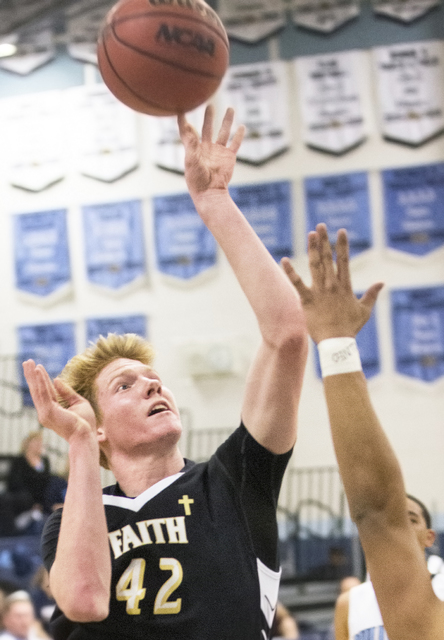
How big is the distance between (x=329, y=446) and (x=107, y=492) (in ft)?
18.2

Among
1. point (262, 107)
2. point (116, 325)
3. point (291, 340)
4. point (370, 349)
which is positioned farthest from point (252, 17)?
point (291, 340)

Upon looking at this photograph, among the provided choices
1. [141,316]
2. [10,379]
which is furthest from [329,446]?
[10,379]

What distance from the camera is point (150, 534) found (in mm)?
1759

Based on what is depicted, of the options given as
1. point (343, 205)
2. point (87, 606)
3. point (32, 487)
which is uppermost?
point (343, 205)

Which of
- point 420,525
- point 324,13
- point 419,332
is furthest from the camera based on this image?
point 324,13

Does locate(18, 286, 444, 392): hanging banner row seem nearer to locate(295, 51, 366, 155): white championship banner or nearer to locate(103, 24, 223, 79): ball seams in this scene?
locate(295, 51, 366, 155): white championship banner

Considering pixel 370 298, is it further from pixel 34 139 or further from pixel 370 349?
pixel 34 139

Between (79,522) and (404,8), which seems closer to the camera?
(79,522)

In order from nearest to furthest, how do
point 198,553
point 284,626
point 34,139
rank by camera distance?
point 198,553 < point 284,626 < point 34,139

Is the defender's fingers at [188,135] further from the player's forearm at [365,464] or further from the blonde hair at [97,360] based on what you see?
the player's forearm at [365,464]

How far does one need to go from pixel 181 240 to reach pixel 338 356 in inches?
260

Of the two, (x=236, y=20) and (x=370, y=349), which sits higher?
(x=236, y=20)

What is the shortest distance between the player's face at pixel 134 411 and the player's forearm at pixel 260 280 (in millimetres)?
388

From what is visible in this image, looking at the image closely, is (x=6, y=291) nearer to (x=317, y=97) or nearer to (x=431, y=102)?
(x=317, y=97)
